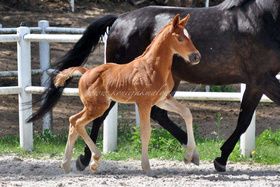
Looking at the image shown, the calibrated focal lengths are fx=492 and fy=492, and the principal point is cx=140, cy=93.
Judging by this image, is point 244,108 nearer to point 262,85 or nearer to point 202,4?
point 262,85

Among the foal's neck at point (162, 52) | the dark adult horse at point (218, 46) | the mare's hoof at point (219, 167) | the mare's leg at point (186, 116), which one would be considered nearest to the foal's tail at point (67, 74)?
the dark adult horse at point (218, 46)

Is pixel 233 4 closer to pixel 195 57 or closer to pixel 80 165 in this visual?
pixel 195 57

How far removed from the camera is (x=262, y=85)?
177 inches

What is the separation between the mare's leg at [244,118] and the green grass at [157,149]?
0.50 meters

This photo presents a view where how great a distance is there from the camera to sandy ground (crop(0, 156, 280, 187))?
13.3 feet

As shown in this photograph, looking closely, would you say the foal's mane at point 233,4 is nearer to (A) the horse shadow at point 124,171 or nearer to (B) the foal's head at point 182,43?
(B) the foal's head at point 182,43

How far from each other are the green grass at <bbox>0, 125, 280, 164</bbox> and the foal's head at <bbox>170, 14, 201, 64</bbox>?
180 centimetres

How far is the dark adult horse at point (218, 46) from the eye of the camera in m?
4.53

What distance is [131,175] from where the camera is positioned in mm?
4629

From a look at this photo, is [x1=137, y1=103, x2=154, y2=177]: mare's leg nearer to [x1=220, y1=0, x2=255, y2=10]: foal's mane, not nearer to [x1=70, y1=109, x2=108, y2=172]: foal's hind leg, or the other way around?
[x1=70, y1=109, x2=108, y2=172]: foal's hind leg

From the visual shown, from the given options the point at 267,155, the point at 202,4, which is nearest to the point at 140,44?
the point at 267,155

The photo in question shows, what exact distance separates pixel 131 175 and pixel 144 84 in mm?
1067

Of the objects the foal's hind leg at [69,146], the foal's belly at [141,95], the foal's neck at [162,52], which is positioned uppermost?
the foal's neck at [162,52]

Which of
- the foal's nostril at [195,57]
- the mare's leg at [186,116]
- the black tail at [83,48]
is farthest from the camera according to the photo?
the black tail at [83,48]
